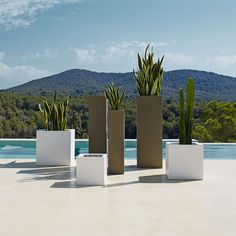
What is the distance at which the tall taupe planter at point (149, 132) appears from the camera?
7457 mm

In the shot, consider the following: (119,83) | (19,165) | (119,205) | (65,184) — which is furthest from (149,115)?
(119,83)

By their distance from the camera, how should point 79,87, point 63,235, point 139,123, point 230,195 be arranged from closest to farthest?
point 63,235, point 230,195, point 139,123, point 79,87

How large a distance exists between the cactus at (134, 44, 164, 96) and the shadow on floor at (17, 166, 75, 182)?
1791 millimetres

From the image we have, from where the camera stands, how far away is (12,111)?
17.0m

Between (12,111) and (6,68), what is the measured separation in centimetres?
1212

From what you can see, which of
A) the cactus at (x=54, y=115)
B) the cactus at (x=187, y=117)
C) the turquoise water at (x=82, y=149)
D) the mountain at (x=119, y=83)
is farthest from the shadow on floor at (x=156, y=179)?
the mountain at (x=119, y=83)

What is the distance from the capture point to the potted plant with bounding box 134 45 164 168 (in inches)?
293

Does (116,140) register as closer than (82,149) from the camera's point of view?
Yes

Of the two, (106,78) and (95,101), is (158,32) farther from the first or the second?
(95,101)

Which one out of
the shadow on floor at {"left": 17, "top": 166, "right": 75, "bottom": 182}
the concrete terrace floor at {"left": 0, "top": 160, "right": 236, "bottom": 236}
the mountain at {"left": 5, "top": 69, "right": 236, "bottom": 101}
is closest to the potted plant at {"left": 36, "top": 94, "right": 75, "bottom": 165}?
the shadow on floor at {"left": 17, "top": 166, "right": 75, "bottom": 182}

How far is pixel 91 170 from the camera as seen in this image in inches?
231

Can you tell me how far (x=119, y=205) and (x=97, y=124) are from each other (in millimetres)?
3412

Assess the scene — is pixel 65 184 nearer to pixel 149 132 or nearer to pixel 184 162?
pixel 184 162

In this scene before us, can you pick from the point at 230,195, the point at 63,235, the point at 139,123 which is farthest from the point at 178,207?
the point at 139,123
